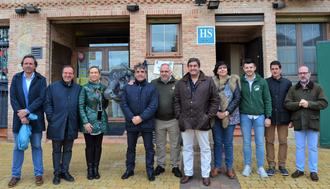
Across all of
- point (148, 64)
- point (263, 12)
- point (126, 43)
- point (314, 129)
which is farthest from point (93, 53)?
point (314, 129)

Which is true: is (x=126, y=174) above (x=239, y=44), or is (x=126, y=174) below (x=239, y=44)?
below

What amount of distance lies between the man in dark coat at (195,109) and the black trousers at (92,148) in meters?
1.48

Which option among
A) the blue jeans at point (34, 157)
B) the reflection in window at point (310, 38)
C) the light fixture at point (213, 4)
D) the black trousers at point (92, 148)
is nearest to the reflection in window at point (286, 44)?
the reflection in window at point (310, 38)

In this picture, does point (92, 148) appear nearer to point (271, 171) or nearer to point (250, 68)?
point (250, 68)

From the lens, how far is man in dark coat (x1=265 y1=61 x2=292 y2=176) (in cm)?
546

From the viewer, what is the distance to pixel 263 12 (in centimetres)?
907

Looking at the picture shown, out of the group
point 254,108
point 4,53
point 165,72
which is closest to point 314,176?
point 254,108

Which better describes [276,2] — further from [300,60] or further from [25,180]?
[25,180]

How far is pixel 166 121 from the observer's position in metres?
5.49

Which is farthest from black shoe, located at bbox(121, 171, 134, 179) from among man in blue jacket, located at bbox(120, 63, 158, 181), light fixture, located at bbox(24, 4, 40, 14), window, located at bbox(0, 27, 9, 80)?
window, located at bbox(0, 27, 9, 80)

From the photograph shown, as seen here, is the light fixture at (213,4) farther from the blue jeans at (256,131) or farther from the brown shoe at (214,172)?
the brown shoe at (214,172)

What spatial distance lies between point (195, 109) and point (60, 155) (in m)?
2.43

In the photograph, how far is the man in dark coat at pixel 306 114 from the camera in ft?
17.0

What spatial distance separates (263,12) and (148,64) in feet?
12.2
